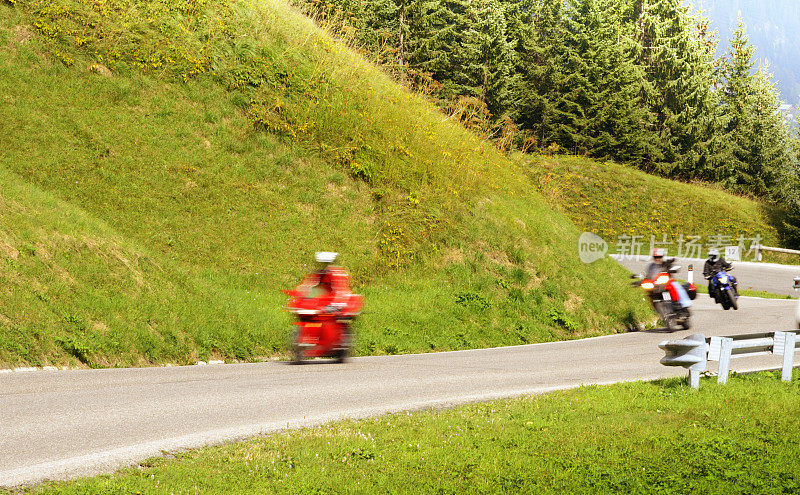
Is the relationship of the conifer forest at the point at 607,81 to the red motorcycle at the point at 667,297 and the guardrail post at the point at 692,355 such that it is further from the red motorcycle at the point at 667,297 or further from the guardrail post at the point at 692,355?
the guardrail post at the point at 692,355

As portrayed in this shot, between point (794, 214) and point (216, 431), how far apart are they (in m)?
51.7

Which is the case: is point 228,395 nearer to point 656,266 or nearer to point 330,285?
point 330,285

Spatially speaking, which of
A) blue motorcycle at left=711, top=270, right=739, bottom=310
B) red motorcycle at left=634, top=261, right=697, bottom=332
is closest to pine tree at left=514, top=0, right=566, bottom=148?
blue motorcycle at left=711, top=270, right=739, bottom=310

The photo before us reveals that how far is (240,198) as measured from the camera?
765 inches

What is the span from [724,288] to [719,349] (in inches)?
390

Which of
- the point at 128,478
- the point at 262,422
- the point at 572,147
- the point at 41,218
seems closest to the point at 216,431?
the point at 262,422

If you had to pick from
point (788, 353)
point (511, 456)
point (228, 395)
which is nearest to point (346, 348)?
point (228, 395)

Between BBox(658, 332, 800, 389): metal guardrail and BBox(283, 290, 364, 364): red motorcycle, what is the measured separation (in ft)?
18.4

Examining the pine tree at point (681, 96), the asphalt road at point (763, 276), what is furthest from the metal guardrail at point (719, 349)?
the pine tree at point (681, 96)

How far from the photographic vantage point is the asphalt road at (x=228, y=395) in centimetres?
734

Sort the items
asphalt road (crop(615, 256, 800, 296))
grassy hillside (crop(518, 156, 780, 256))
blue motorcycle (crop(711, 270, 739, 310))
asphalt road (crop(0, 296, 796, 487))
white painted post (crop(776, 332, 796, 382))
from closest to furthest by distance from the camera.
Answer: asphalt road (crop(0, 296, 796, 487)) → white painted post (crop(776, 332, 796, 382)) → blue motorcycle (crop(711, 270, 739, 310)) → asphalt road (crop(615, 256, 800, 296)) → grassy hillside (crop(518, 156, 780, 256))

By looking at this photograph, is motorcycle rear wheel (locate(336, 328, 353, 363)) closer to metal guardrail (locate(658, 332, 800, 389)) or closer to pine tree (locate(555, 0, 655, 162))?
metal guardrail (locate(658, 332, 800, 389))

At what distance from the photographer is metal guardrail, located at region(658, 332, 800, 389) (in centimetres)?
1127

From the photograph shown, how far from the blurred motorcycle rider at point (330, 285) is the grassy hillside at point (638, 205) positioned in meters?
34.3
